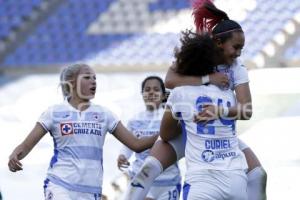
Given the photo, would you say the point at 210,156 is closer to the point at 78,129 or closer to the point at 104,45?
the point at 78,129

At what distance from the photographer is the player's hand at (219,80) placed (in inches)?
174

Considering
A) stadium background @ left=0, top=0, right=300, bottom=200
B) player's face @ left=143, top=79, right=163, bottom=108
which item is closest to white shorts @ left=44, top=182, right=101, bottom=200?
player's face @ left=143, top=79, right=163, bottom=108

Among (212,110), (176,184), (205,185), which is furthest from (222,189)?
(176,184)

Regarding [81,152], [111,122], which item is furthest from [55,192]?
[111,122]

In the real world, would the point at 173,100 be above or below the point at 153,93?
below

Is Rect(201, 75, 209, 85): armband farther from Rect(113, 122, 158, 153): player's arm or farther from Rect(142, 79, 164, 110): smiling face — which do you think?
Rect(142, 79, 164, 110): smiling face

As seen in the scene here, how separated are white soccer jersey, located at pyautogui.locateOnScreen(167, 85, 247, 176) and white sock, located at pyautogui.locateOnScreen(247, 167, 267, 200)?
1.11 feet

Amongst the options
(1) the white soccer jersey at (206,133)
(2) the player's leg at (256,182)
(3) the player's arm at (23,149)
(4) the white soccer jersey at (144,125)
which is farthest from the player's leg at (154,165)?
(4) the white soccer jersey at (144,125)

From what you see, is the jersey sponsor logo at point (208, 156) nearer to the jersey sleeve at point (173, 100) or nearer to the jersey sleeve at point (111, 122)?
the jersey sleeve at point (173, 100)

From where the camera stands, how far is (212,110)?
4.30 metres

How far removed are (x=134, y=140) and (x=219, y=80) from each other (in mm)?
1054

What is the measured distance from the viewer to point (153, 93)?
302 inches

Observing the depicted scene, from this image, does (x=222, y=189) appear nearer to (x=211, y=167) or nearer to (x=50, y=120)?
(x=211, y=167)

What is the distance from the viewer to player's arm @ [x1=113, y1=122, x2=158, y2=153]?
5.24 m
